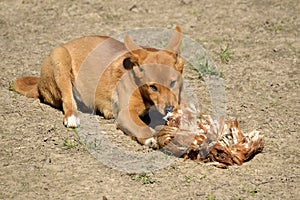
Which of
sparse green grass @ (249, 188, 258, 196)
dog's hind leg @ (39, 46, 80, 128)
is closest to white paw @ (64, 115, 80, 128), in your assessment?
dog's hind leg @ (39, 46, 80, 128)

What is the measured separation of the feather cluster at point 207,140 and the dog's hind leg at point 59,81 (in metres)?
1.35

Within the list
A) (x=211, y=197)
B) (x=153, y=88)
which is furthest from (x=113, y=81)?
(x=211, y=197)

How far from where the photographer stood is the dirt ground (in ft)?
17.7

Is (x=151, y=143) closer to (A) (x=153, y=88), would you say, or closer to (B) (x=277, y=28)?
(A) (x=153, y=88)

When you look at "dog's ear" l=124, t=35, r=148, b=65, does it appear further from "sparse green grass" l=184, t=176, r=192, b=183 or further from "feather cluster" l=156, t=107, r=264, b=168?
"sparse green grass" l=184, t=176, r=192, b=183

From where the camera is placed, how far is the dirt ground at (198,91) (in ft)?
17.7

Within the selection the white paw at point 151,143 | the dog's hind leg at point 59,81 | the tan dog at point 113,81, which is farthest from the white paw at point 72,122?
the white paw at point 151,143

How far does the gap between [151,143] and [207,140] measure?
636mm

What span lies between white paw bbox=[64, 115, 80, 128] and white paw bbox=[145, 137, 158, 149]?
90 centimetres

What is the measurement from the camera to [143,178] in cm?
553

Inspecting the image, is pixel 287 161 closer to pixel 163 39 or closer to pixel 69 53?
pixel 69 53

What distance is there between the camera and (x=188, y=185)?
5426 mm

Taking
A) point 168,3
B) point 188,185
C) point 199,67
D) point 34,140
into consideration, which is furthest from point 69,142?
point 168,3

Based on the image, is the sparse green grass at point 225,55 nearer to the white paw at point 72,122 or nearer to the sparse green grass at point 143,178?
the white paw at point 72,122
